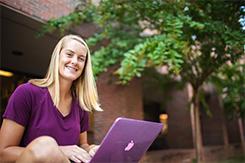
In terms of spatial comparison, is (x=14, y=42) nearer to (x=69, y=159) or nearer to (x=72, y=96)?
(x=72, y=96)

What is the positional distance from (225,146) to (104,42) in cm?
558

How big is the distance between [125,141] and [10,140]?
0.42 meters

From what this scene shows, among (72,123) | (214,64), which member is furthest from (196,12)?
(72,123)

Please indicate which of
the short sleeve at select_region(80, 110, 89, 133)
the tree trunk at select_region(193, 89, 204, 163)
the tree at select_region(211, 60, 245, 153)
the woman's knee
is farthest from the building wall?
the woman's knee

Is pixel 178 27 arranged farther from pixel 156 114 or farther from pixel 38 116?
pixel 156 114

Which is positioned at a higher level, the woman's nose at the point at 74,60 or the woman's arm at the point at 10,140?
the woman's nose at the point at 74,60

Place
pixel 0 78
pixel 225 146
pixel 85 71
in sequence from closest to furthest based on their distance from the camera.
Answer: pixel 85 71
pixel 0 78
pixel 225 146

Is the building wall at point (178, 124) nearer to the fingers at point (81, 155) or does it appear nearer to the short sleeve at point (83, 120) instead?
the short sleeve at point (83, 120)

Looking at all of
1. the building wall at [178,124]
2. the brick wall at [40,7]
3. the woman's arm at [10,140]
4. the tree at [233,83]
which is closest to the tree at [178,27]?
the brick wall at [40,7]

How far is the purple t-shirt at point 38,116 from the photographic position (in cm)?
103

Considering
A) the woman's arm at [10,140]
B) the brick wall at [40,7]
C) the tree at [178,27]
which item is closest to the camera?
the woman's arm at [10,140]

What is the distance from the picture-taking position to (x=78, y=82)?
1312 mm

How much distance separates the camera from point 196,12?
260cm

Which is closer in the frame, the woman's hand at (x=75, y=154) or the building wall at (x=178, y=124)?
the woman's hand at (x=75, y=154)
